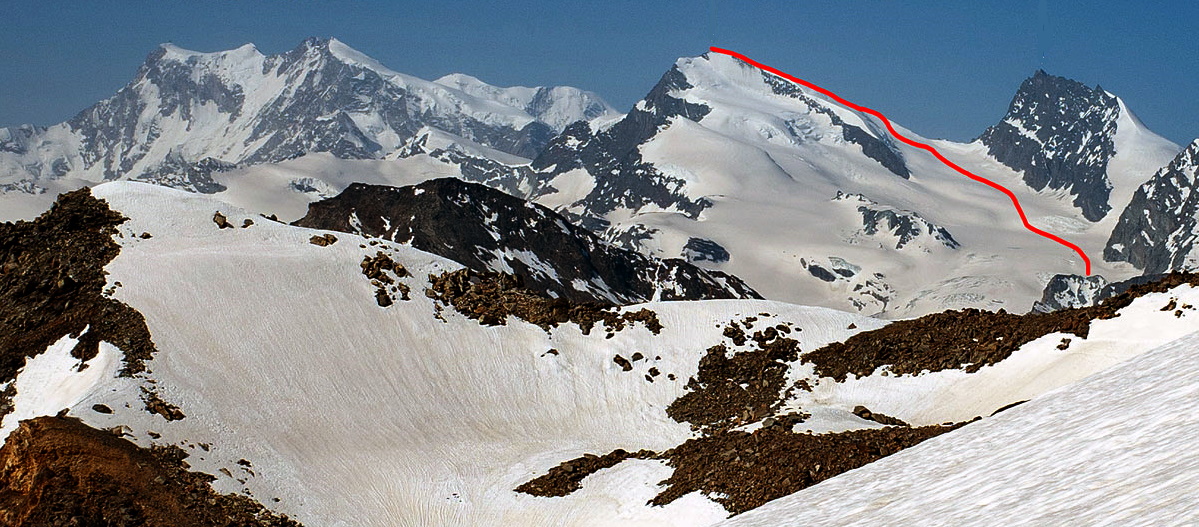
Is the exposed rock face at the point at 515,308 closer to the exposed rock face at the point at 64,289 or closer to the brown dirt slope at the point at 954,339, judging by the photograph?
the brown dirt slope at the point at 954,339

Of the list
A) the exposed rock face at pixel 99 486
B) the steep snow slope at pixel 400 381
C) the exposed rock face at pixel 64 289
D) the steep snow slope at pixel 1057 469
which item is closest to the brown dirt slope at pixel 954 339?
the steep snow slope at pixel 400 381

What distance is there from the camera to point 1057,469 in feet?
46.5

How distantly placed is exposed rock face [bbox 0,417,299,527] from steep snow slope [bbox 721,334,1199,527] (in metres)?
24.6

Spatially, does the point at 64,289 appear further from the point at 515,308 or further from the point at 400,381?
the point at 515,308

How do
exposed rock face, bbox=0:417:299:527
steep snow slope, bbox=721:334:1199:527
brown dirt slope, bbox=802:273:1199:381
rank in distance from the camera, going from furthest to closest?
brown dirt slope, bbox=802:273:1199:381 → exposed rock face, bbox=0:417:299:527 → steep snow slope, bbox=721:334:1199:527

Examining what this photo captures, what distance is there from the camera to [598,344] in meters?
64.0

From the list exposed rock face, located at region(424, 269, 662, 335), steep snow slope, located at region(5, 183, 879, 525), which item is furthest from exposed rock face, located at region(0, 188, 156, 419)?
exposed rock face, located at region(424, 269, 662, 335)

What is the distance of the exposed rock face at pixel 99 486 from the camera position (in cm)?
3525

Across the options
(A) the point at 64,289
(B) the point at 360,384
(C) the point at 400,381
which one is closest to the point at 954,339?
(C) the point at 400,381

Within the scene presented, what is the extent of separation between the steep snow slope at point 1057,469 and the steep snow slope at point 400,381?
18.6 meters

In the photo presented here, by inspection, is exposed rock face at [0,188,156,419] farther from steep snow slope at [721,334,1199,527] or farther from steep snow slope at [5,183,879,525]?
steep snow slope at [721,334,1199,527]

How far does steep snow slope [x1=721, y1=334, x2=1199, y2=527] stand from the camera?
11.9 metres

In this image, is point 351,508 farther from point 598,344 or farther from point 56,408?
point 598,344

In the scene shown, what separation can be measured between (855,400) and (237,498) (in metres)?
31.6
